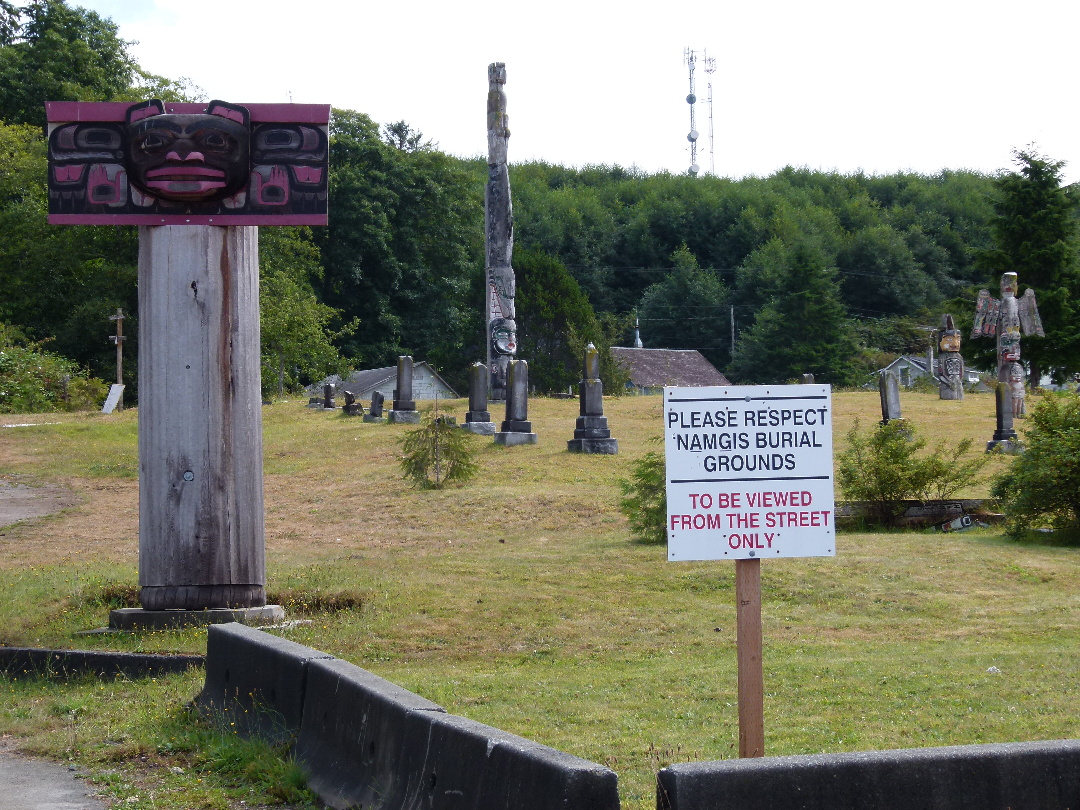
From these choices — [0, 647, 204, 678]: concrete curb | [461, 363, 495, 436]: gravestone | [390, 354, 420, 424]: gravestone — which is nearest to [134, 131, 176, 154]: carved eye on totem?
[0, 647, 204, 678]: concrete curb

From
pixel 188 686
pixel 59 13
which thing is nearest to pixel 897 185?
pixel 59 13

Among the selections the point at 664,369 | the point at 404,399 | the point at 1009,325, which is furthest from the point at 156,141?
the point at 664,369

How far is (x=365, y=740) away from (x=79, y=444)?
23.4 meters

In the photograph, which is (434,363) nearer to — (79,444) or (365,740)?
(79,444)

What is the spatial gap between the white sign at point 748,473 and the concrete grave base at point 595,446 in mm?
18956

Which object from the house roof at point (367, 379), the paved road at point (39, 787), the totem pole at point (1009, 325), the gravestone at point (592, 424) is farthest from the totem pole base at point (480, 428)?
the house roof at point (367, 379)

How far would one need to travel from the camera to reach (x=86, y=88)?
53.8m

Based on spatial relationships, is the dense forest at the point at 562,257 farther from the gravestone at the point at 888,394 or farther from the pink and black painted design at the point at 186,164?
the pink and black painted design at the point at 186,164

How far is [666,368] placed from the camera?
65.6m

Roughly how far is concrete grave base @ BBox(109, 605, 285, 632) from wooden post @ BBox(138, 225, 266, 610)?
108mm

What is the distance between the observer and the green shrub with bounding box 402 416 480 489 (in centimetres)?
2008

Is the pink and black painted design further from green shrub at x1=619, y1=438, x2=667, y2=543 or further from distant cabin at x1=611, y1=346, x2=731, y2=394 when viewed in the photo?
distant cabin at x1=611, y1=346, x2=731, y2=394

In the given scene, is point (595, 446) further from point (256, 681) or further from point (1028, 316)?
point (256, 681)

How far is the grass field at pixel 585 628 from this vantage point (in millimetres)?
6543
